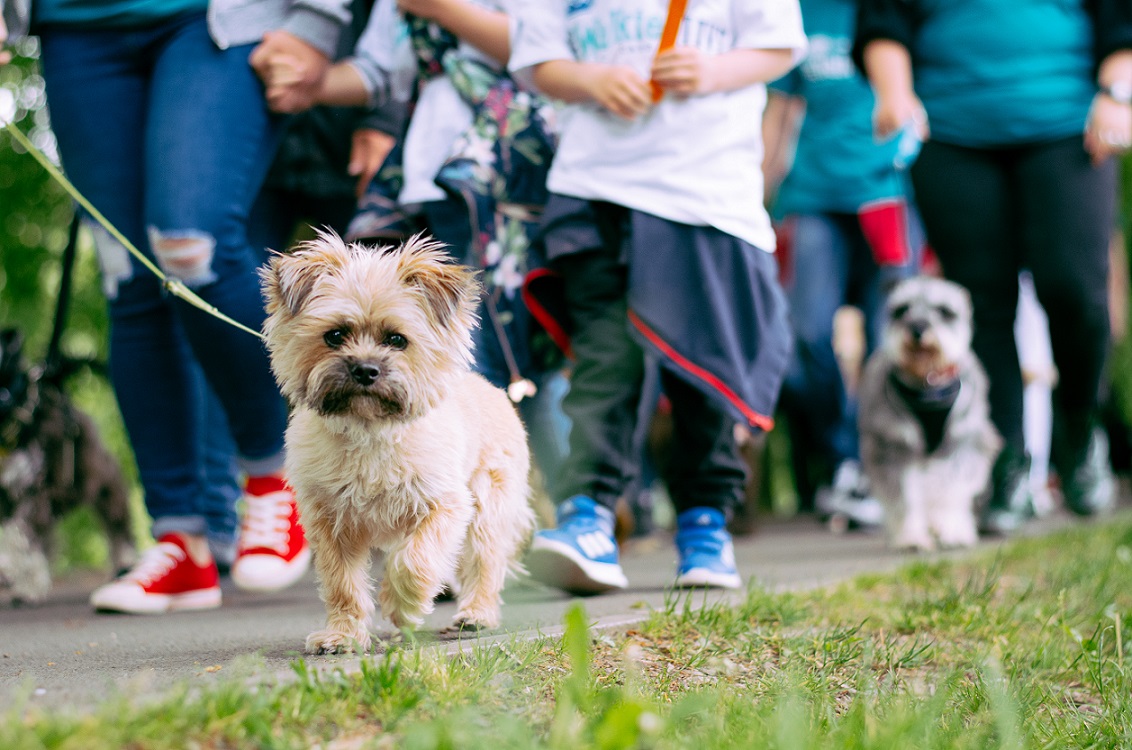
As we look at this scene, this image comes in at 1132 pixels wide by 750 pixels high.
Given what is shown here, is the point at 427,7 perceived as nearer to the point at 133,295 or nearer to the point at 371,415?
the point at 133,295

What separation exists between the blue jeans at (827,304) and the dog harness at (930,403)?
1017mm

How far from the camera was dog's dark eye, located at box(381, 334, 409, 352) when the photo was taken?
9.04 ft

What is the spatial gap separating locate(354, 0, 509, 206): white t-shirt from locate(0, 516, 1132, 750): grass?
174 centimetres

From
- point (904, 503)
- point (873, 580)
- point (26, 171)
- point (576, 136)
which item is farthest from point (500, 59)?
point (26, 171)

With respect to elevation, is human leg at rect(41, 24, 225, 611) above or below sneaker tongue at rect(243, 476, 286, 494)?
above

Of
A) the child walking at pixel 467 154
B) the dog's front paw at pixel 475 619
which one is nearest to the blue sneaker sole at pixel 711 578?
the child walking at pixel 467 154

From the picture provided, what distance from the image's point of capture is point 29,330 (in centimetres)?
778

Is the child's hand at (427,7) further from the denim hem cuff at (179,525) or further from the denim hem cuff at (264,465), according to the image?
the denim hem cuff at (179,525)

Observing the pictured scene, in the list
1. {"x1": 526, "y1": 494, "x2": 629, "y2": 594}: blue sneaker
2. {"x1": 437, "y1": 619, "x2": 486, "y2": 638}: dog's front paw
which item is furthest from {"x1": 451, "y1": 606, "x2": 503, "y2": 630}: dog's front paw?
{"x1": 526, "y1": 494, "x2": 629, "y2": 594}: blue sneaker

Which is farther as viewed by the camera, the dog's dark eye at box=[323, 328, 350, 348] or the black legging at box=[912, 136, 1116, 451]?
the black legging at box=[912, 136, 1116, 451]

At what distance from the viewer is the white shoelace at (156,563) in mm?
3986

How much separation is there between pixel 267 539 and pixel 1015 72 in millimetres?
3997

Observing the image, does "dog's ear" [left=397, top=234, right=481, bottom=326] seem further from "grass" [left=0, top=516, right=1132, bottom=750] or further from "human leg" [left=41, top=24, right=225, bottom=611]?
"human leg" [left=41, top=24, right=225, bottom=611]

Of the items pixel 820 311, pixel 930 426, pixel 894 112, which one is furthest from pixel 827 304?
pixel 894 112
